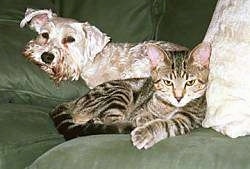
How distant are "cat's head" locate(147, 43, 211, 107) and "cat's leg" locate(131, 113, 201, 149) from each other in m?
0.08

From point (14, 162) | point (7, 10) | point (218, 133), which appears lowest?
point (14, 162)

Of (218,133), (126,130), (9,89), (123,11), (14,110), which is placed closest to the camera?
(218,133)

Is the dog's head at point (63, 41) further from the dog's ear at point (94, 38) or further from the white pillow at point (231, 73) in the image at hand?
the white pillow at point (231, 73)

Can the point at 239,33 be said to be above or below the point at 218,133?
above

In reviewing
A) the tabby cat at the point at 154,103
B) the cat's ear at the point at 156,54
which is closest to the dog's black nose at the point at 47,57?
the tabby cat at the point at 154,103

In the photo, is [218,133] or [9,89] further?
[9,89]

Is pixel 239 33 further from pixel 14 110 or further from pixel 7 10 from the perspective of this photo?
pixel 7 10

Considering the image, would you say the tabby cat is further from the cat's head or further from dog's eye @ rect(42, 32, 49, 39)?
dog's eye @ rect(42, 32, 49, 39)

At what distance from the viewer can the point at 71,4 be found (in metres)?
2.42

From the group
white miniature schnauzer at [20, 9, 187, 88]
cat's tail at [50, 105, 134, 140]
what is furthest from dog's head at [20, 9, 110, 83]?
cat's tail at [50, 105, 134, 140]

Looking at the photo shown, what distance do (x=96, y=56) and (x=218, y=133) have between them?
0.93m

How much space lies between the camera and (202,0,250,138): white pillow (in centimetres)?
160

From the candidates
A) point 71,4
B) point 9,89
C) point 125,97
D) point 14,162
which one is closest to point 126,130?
point 125,97

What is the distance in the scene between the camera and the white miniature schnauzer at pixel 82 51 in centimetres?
226
